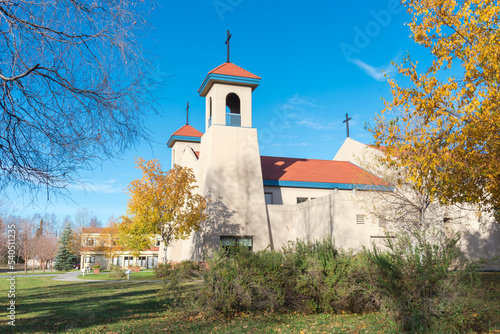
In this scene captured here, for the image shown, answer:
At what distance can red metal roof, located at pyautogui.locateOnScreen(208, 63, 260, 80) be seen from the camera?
2938cm

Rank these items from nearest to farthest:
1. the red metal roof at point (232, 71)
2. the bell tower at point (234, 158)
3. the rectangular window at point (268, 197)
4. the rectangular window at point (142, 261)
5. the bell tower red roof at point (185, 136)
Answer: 1. the bell tower at point (234, 158)
2. the red metal roof at point (232, 71)
3. the rectangular window at point (268, 197)
4. the bell tower red roof at point (185, 136)
5. the rectangular window at point (142, 261)

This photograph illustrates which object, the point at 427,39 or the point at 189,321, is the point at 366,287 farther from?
the point at 427,39

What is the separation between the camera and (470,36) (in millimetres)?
10242

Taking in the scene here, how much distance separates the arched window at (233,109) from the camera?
2941 cm

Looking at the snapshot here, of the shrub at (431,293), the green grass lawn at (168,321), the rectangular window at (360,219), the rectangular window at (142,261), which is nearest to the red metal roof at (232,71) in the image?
the rectangular window at (360,219)

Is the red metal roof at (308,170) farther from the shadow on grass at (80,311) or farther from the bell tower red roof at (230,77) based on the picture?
the shadow on grass at (80,311)

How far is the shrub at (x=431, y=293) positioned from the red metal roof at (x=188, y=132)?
3285 centimetres

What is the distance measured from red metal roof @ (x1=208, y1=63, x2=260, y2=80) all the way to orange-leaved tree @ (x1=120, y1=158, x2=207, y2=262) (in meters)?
8.36

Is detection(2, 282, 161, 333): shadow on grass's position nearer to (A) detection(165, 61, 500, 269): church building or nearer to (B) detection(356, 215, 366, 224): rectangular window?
(A) detection(165, 61, 500, 269): church building

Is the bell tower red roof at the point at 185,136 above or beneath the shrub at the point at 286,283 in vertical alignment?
above

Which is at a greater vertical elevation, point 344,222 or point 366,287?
point 344,222

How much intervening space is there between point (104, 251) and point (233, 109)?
35141 millimetres

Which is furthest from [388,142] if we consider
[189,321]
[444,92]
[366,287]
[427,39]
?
[189,321]

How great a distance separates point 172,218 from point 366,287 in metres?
16.8
